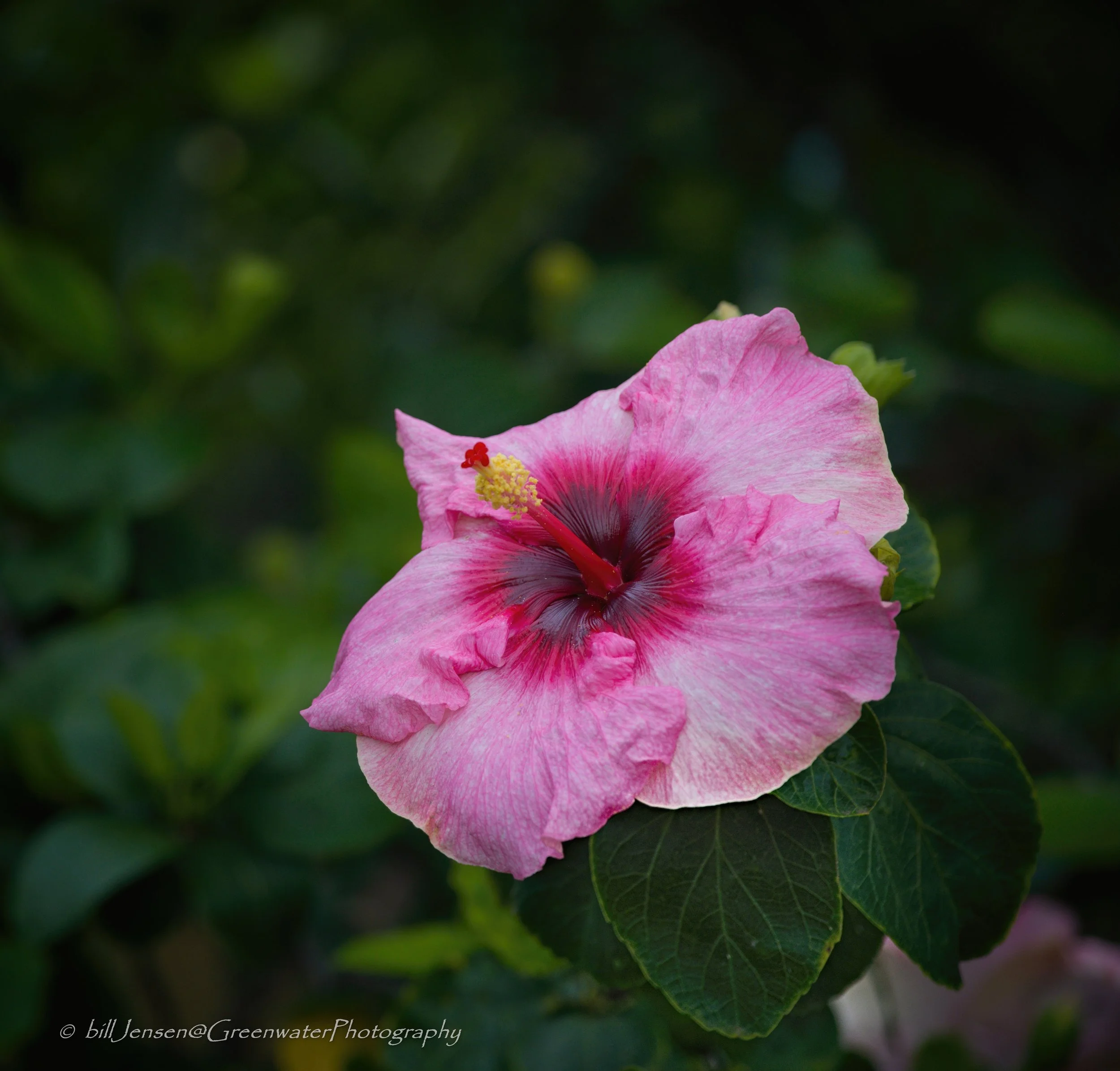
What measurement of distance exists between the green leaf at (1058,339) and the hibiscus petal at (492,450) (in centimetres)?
91

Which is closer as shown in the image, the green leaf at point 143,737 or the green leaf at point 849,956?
the green leaf at point 849,956

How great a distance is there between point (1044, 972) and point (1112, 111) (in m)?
1.75

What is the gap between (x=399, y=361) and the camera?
2244 millimetres

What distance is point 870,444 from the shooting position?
572 mm

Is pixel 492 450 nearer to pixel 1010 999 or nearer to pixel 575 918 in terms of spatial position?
pixel 575 918

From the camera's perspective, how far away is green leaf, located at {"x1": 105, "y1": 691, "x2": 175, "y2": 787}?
1.05 meters

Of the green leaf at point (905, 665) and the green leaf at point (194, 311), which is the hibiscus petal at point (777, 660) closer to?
the green leaf at point (905, 665)

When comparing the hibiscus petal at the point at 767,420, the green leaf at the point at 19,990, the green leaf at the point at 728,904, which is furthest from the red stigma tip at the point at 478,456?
the green leaf at the point at 19,990

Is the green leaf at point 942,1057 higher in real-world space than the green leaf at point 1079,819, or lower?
lower

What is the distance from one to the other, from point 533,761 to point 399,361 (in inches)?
71.9

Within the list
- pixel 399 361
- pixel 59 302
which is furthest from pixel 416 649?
pixel 399 361

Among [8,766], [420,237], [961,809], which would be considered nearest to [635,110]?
[420,237]

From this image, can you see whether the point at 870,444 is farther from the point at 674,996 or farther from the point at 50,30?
the point at 50,30

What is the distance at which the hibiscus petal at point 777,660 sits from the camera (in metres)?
0.51
